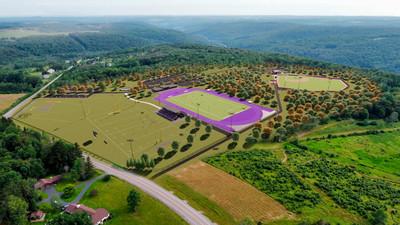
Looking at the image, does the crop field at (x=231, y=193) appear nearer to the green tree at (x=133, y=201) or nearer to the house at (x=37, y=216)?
the green tree at (x=133, y=201)

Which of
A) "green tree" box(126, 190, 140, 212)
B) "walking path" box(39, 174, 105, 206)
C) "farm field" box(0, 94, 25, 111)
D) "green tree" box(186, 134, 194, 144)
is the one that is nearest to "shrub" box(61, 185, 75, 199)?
"walking path" box(39, 174, 105, 206)

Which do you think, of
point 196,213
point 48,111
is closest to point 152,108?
point 48,111

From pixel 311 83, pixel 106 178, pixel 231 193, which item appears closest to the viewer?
pixel 231 193

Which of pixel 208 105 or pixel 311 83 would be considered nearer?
pixel 208 105

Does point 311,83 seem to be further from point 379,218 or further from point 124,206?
point 124,206

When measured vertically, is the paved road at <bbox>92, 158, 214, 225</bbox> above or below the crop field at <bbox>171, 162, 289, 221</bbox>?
below

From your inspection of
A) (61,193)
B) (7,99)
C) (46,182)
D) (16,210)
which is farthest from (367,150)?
(7,99)

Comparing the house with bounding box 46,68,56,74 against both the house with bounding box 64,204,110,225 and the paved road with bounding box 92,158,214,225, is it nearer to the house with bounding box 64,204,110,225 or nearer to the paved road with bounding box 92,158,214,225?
the paved road with bounding box 92,158,214,225
